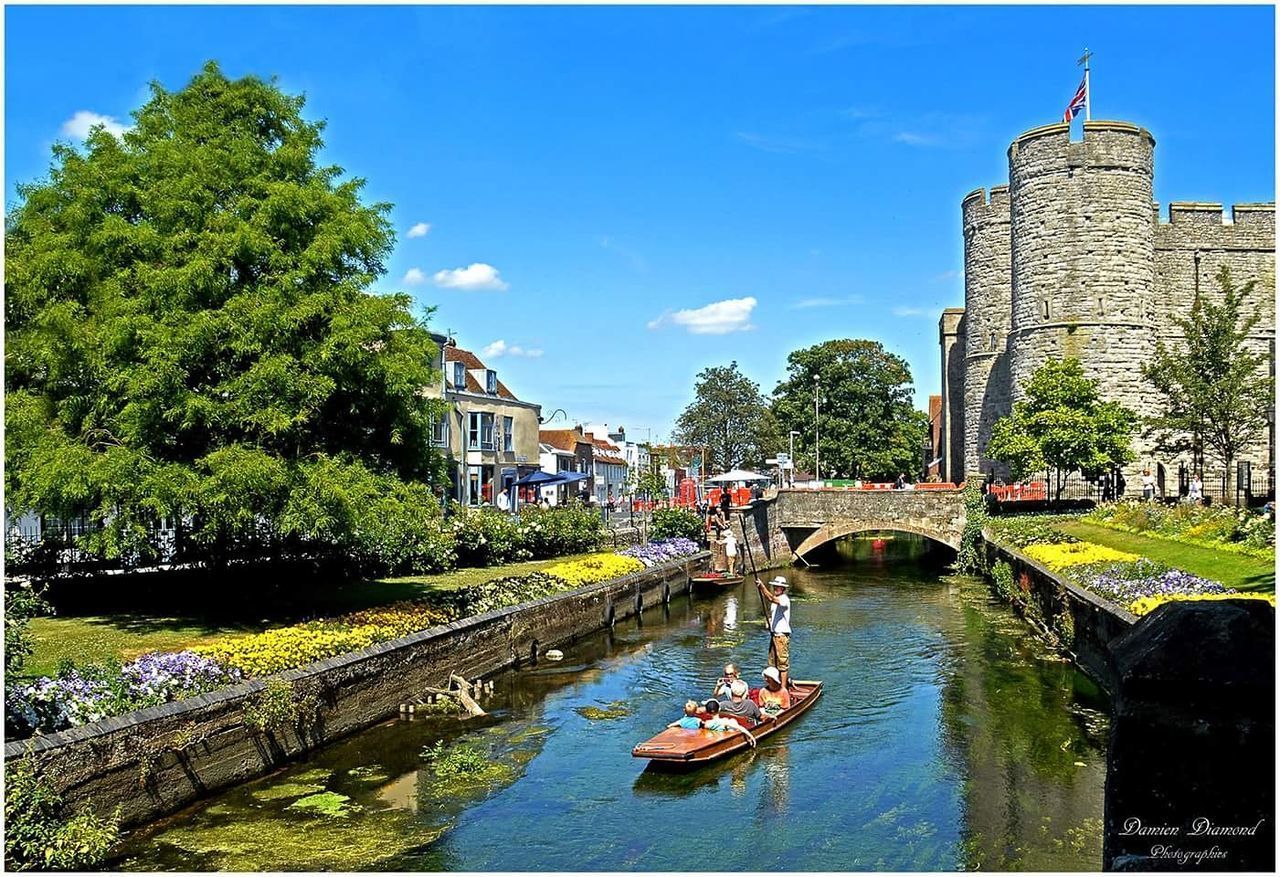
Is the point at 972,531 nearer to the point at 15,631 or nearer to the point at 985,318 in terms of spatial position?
the point at 985,318

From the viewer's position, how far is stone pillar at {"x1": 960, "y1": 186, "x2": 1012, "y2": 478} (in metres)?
52.9

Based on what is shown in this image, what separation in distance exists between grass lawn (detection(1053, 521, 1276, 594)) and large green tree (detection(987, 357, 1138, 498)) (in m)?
7.98

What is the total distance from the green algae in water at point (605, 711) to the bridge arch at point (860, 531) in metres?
28.7

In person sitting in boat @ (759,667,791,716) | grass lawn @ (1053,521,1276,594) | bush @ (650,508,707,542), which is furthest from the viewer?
bush @ (650,508,707,542)

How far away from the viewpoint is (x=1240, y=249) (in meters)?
48.8

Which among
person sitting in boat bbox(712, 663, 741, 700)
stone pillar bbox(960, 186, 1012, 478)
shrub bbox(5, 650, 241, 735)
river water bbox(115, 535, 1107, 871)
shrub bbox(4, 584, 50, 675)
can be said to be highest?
stone pillar bbox(960, 186, 1012, 478)

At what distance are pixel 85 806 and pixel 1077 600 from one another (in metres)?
17.9

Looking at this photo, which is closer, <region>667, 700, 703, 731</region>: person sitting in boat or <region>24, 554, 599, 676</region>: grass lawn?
<region>24, 554, 599, 676</region>: grass lawn

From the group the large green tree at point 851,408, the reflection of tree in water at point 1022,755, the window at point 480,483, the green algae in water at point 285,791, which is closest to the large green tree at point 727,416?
the large green tree at point 851,408

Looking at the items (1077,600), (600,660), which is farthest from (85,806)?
(1077,600)

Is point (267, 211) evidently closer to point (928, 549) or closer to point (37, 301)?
point (37, 301)

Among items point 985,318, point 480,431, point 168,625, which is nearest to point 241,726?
point 168,625

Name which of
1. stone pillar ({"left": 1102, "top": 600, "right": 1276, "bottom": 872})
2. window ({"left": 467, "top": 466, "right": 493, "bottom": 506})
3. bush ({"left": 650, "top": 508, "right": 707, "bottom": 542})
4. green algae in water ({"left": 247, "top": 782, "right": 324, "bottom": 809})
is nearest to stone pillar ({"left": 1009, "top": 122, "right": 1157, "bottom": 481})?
bush ({"left": 650, "top": 508, "right": 707, "bottom": 542})

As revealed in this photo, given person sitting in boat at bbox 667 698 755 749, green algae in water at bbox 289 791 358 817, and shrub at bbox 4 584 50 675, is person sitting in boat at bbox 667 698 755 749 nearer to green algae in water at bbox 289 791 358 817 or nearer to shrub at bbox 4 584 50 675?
green algae in water at bbox 289 791 358 817
